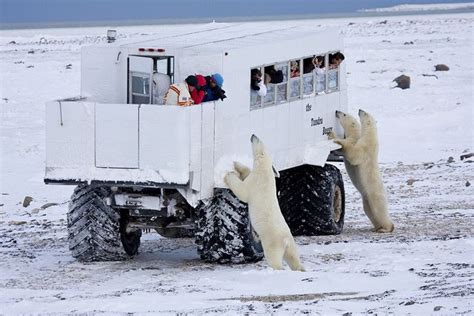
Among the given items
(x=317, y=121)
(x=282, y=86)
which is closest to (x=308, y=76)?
(x=317, y=121)

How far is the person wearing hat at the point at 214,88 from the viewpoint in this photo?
10836 millimetres

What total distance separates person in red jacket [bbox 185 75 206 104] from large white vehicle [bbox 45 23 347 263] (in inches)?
4.4

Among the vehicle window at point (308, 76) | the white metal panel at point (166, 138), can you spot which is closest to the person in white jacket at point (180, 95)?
the white metal panel at point (166, 138)

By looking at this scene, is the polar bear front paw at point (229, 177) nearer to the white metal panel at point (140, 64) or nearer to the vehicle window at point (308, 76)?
the white metal panel at point (140, 64)

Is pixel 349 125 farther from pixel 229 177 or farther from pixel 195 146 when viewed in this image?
pixel 195 146

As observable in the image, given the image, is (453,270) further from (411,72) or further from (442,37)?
(442,37)

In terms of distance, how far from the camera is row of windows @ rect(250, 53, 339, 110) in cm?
1194

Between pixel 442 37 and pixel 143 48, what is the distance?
40115 millimetres

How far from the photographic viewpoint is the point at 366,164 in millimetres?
13484

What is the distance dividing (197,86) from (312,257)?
6.62 ft

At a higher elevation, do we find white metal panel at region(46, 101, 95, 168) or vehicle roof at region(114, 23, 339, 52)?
vehicle roof at region(114, 23, 339, 52)

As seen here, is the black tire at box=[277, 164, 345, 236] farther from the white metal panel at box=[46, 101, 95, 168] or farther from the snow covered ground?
the white metal panel at box=[46, 101, 95, 168]

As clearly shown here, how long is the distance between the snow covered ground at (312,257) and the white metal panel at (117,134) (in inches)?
40.1

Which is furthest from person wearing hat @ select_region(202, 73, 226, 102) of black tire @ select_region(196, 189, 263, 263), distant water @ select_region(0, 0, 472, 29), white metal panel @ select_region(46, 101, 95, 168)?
distant water @ select_region(0, 0, 472, 29)
